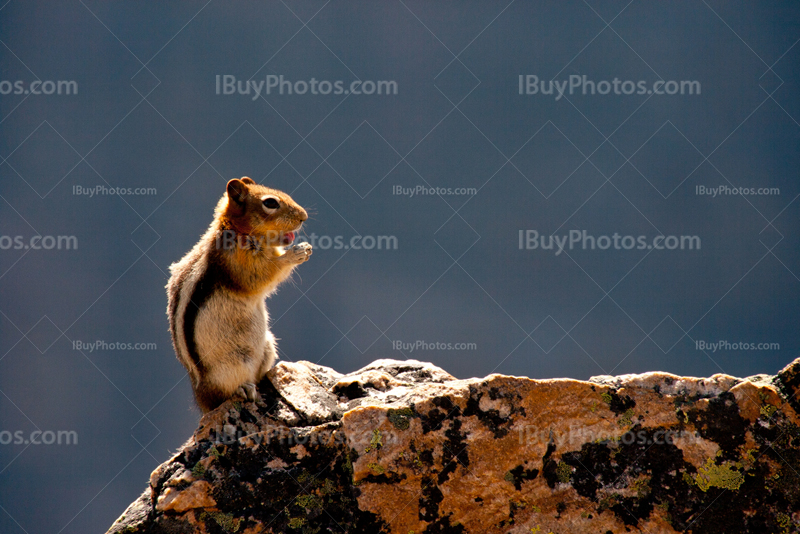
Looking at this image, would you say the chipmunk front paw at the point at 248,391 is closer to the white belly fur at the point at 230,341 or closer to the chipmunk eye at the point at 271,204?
the white belly fur at the point at 230,341

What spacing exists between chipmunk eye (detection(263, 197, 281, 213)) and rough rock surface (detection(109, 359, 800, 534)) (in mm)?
1444

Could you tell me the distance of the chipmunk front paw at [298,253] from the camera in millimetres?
3576

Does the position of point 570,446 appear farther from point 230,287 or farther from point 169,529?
point 230,287

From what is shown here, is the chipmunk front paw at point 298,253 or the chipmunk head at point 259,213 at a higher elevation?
the chipmunk head at point 259,213

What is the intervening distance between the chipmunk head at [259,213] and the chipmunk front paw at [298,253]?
0.06m

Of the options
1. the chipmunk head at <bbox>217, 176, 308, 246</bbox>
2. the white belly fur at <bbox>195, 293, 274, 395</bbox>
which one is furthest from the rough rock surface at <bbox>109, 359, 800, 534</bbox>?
the chipmunk head at <bbox>217, 176, 308, 246</bbox>

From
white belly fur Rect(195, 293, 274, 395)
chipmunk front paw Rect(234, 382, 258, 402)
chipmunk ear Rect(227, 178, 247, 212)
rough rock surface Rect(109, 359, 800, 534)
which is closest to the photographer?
rough rock surface Rect(109, 359, 800, 534)

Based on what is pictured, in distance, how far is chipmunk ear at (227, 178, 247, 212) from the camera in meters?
3.49

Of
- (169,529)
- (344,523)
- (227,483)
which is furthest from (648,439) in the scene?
(169,529)

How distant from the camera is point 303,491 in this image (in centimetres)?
236

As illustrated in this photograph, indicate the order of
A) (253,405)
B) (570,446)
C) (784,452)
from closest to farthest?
(784,452) < (570,446) < (253,405)

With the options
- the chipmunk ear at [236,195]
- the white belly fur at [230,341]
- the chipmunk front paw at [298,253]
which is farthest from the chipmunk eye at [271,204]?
the white belly fur at [230,341]

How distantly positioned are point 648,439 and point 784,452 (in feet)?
1.47

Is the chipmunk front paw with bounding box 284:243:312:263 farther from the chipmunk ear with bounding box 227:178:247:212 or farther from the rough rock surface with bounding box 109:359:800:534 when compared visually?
the rough rock surface with bounding box 109:359:800:534
